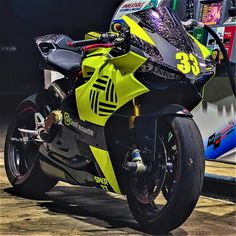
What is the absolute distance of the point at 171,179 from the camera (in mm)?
4559

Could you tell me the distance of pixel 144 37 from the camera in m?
4.64

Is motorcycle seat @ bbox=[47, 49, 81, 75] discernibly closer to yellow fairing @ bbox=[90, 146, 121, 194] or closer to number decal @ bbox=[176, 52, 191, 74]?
yellow fairing @ bbox=[90, 146, 121, 194]

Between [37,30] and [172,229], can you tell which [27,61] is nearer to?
[37,30]

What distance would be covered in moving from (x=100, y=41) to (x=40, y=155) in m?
1.25

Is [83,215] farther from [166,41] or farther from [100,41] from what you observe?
[166,41]

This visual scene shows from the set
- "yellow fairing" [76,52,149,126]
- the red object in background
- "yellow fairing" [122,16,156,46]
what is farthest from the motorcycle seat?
the red object in background

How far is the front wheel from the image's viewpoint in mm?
4410

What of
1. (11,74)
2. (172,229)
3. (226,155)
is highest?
(172,229)

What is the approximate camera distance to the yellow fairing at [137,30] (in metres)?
4.63

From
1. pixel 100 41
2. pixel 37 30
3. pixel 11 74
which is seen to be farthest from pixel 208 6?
pixel 11 74

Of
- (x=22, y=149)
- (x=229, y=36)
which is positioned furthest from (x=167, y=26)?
(x=229, y=36)

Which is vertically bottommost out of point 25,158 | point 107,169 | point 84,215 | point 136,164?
point 84,215

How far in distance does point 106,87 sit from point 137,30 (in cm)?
46

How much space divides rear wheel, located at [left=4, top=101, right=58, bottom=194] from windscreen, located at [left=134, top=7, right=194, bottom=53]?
1506 mm
